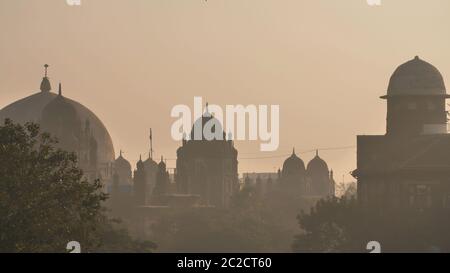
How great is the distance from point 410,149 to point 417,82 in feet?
33.5

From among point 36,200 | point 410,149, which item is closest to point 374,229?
point 410,149

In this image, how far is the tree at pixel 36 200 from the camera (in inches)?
1518

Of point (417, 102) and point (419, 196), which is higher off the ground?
point (417, 102)

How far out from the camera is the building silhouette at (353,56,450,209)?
97750 millimetres

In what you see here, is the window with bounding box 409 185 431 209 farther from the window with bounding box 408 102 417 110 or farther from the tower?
the window with bounding box 408 102 417 110

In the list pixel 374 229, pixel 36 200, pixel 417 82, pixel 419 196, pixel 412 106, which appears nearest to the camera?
pixel 36 200

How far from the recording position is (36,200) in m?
40.7

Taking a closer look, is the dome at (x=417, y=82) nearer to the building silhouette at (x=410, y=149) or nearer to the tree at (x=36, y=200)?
the building silhouette at (x=410, y=149)

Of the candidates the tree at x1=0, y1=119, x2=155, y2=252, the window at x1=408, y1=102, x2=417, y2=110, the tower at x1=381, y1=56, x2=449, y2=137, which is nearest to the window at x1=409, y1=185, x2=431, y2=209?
the tower at x1=381, y1=56, x2=449, y2=137

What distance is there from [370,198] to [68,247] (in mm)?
65297

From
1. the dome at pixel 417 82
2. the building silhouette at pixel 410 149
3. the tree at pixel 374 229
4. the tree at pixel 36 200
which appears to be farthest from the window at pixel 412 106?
the tree at pixel 36 200

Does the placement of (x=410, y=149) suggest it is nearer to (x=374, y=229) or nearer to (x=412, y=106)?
(x=412, y=106)
